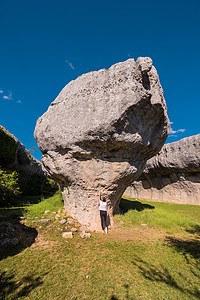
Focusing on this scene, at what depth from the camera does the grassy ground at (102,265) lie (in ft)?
14.2

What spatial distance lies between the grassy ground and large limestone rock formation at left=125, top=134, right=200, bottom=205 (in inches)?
497

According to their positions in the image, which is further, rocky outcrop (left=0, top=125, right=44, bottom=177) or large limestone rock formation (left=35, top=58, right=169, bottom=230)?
rocky outcrop (left=0, top=125, right=44, bottom=177)

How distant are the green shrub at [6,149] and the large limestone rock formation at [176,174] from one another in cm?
1939

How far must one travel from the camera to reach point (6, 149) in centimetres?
1784

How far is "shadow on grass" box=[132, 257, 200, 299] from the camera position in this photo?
4418 millimetres

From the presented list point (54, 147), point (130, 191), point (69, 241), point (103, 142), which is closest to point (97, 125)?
point (103, 142)

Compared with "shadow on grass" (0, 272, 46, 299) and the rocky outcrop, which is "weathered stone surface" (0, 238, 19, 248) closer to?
"shadow on grass" (0, 272, 46, 299)

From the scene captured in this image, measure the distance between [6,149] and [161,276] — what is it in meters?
18.4

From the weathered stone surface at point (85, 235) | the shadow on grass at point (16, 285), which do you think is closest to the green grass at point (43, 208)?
the weathered stone surface at point (85, 235)

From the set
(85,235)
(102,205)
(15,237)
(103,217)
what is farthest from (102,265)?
(15,237)

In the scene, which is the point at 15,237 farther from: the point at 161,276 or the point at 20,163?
the point at 20,163

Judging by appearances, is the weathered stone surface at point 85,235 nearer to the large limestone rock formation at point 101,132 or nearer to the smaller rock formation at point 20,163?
the large limestone rock formation at point 101,132

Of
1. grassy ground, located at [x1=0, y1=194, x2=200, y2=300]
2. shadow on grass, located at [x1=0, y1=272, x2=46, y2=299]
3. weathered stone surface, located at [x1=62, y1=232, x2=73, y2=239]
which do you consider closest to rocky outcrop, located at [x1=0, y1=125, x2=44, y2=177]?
grassy ground, located at [x1=0, y1=194, x2=200, y2=300]

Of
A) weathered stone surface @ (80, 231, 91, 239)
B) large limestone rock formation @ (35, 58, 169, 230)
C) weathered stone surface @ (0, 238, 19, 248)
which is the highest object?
large limestone rock formation @ (35, 58, 169, 230)
